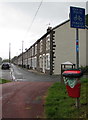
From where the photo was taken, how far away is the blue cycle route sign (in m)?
5.48

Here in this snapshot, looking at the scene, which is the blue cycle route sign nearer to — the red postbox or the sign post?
the sign post

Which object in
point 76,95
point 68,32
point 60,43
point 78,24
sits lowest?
point 76,95

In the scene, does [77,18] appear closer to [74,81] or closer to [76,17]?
[76,17]

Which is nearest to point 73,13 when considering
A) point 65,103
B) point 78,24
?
point 78,24

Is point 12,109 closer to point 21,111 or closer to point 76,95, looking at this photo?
point 21,111

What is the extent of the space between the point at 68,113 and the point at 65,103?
37.8 inches

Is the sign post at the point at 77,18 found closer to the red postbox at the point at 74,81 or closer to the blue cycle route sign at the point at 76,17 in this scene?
the blue cycle route sign at the point at 76,17

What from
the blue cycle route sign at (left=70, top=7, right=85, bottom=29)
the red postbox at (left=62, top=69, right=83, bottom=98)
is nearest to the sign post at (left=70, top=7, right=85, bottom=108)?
the blue cycle route sign at (left=70, top=7, right=85, bottom=29)

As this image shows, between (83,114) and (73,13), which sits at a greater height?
(73,13)

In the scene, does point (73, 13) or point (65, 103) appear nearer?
point (73, 13)

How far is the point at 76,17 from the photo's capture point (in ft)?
18.2

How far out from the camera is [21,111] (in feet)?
18.8

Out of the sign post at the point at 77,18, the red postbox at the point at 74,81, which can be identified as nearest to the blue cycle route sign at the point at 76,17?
the sign post at the point at 77,18

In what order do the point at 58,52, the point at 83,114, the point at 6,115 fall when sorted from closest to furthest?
the point at 83,114 → the point at 6,115 → the point at 58,52
